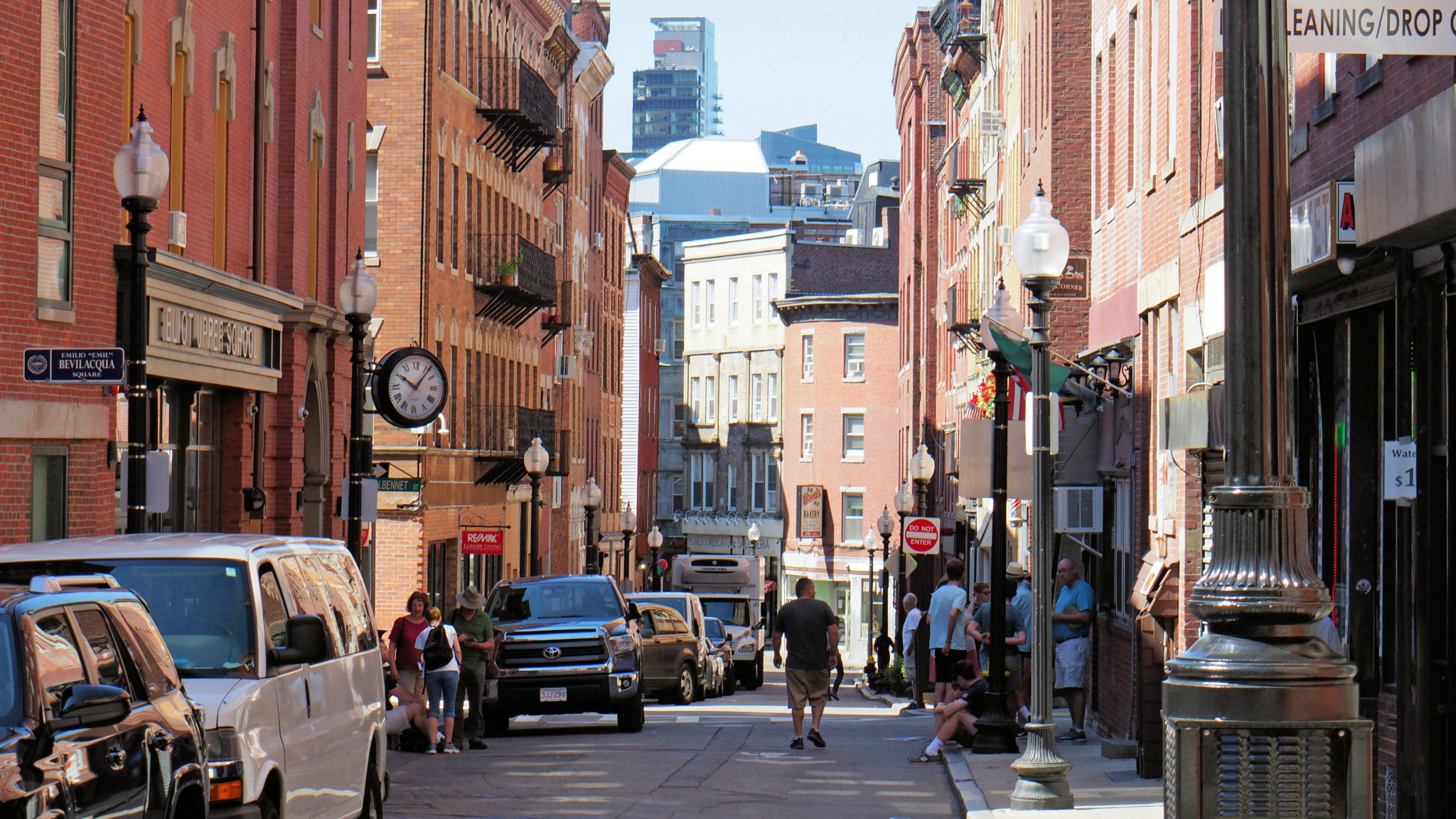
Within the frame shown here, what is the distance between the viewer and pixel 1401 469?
1145cm

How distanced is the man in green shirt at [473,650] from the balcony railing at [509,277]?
2397 cm

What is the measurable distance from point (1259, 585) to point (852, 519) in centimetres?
7420

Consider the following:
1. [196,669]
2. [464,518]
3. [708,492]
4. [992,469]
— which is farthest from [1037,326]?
[708,492]

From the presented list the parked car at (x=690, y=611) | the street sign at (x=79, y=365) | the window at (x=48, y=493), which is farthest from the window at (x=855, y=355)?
the street sign at (x=79, y=365)

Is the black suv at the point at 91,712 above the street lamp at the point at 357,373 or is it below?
below

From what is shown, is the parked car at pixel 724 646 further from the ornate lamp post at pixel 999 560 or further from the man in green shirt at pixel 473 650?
the ornate lamp post at pixel 999 560

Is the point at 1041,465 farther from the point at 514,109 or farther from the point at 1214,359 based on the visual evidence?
the point at 514,109

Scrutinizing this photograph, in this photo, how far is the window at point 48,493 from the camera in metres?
18.2

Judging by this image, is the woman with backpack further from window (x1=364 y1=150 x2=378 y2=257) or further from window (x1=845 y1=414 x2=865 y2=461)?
window (x1=845 y1=414 x2=865 y2=461)

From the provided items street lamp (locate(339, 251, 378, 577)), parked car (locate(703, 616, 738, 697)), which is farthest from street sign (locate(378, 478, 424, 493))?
parked car (locate(703, 616, 738, 697))

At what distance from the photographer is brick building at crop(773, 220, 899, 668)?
261 feet

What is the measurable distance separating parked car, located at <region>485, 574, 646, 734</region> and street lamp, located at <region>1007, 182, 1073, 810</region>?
26.7ft

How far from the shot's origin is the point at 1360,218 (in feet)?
38.9

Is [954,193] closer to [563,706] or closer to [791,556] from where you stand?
[563,706]
